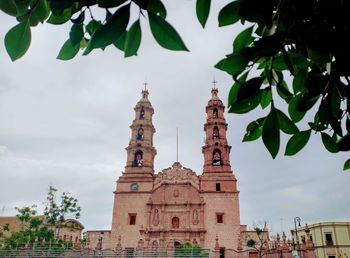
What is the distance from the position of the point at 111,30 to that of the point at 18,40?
268 millimetres

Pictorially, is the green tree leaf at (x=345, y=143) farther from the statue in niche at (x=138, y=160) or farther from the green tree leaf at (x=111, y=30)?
the statue in niche at (x=138, y=160)

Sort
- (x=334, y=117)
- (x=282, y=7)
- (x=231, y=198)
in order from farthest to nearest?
(x=231, y=198)
(x=334, y=117)
(x=282, y=7)

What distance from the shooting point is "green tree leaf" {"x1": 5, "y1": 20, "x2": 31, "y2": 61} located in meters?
0.71

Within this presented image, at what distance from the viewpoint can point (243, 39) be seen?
823 mm

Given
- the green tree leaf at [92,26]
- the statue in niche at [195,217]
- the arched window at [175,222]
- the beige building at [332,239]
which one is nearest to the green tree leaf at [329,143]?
the green tree leaf at [92,26]

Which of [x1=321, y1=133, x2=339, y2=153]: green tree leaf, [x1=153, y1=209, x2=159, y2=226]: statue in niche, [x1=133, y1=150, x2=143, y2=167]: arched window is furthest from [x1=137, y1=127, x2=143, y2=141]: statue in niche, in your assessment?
[x1=321, y1=133, x2=339, y2=153]: green tree leaf

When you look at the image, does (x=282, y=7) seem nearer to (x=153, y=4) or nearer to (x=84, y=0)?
(x=153, y=4)

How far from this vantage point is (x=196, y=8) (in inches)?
28.4

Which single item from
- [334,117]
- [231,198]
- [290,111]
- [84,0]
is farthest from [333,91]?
[231,198]

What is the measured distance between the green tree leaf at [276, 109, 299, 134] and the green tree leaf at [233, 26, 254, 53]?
208mm

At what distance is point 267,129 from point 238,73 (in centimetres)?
17

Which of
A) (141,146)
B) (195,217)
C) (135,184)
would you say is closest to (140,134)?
(141,146)

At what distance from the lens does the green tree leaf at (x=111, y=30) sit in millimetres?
617

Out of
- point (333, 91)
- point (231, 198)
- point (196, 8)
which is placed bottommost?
point (333, 91)
